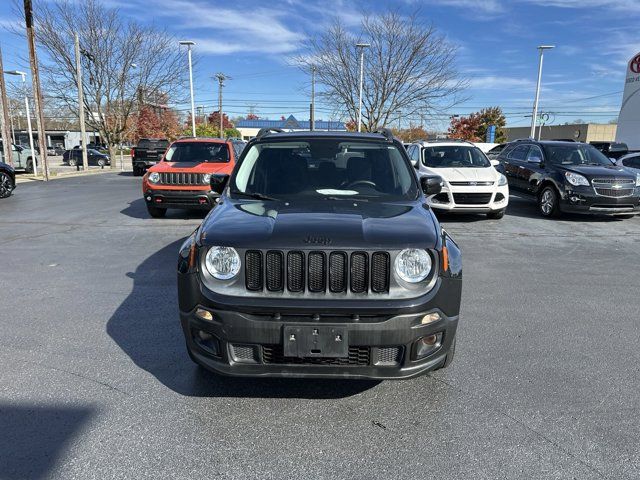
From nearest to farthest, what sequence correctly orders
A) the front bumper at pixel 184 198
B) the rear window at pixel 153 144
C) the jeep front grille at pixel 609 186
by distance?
1. the front bumper at pixel 184 198
2. the jeep front grille at pixel 609 186
3. the rear window at pixel 153 144

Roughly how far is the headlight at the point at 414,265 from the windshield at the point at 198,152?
27.8ft

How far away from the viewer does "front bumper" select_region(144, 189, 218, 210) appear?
31.3 feet

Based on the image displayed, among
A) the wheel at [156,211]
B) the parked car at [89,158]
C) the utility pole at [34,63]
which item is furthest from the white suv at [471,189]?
the parked car at [89,158]

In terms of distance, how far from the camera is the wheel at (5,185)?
13461mm

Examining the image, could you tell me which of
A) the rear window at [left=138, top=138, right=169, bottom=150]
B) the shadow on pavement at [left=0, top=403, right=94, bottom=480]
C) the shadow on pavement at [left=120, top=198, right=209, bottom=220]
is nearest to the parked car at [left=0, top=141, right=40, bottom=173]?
the rear window at [left=138, top=138, right=169, bottom=150]

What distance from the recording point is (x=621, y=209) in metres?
9.88

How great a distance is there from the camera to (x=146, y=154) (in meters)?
23.8

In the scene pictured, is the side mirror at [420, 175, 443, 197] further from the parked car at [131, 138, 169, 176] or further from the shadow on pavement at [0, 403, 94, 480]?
the parked car at [131, 138, 169, 176]

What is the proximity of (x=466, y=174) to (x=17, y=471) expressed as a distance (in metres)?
9.15

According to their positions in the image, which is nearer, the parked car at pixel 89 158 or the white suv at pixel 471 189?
the white suv at pixel 471 189

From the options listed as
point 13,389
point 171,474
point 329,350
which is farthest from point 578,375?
point 13,389

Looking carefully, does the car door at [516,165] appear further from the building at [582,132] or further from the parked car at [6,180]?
the building at [582,132]

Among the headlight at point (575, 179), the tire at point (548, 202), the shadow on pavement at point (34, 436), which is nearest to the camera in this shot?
the shadow on pavement at point (34, 436)

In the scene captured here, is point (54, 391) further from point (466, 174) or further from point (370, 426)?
point (466, 174)
